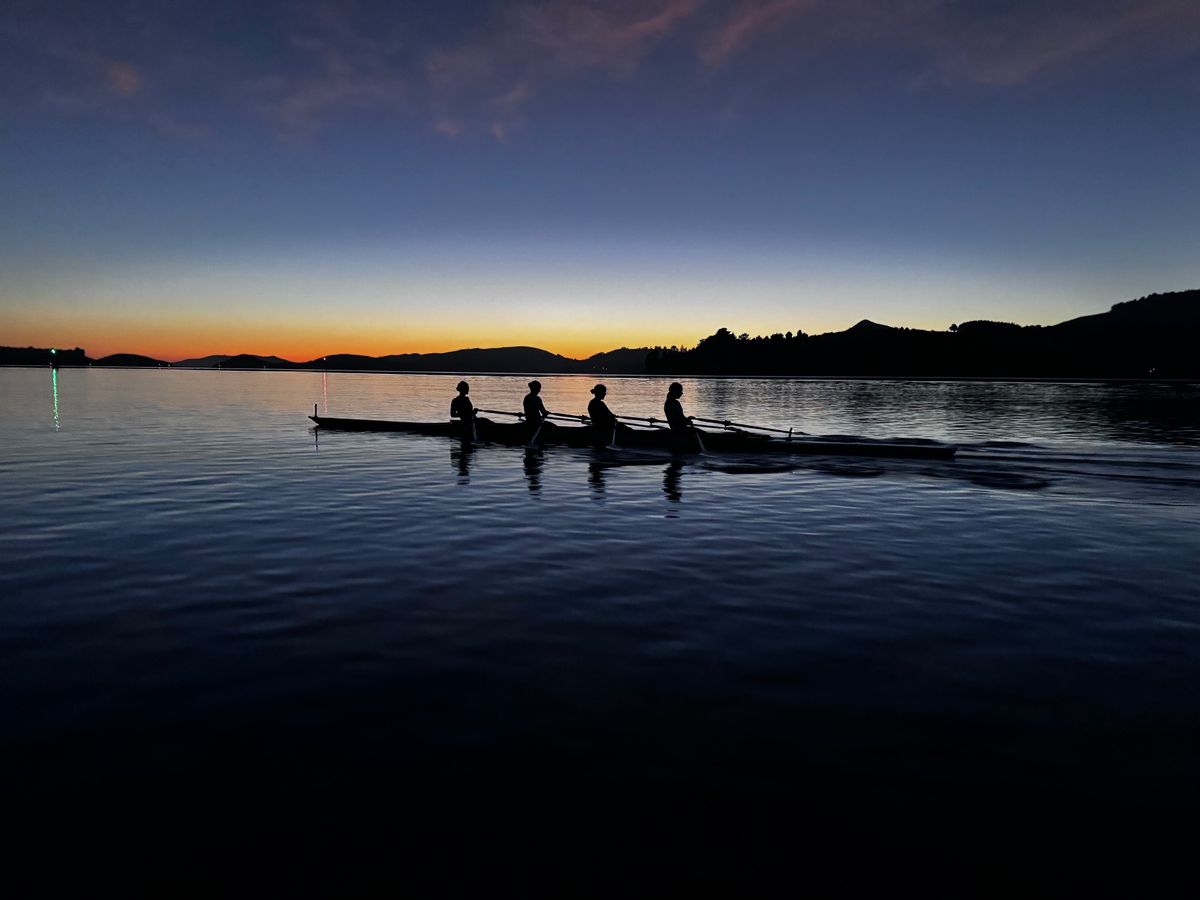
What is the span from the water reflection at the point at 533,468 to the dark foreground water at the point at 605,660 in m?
2.58

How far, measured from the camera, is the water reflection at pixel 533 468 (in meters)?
20.5

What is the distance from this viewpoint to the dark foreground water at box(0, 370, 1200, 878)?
533cm

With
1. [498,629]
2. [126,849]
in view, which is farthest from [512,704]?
[126,849]

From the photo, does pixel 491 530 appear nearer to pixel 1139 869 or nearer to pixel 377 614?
pixel 377 614

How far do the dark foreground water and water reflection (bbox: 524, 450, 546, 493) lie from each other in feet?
8.47

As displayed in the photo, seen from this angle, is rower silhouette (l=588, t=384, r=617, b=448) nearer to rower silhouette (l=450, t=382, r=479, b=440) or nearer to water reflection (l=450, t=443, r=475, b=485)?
water reflection (l=450, t=443, r=475, b=485)

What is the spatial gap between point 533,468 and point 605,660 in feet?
54.4

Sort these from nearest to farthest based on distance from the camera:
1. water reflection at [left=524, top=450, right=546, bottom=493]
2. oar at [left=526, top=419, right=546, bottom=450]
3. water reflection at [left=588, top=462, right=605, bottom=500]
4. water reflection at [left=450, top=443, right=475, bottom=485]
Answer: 1. water reflection at [left=588, top=462, right=605, bottom=500]
2. water reflection at [left=524, top=450, right=546, bottom=493]
3. water reflection at [left=450, top=443, right=475, bottom=485]
4. oar at [left=526, top=419, right=546, bottom=450]

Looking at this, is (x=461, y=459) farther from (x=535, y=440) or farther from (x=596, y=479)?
(x=596, y=479)

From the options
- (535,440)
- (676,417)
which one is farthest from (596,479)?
(535,440)

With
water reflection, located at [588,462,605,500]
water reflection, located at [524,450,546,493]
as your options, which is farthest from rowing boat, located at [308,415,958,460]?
water reflection, located at [588,462,605,500]

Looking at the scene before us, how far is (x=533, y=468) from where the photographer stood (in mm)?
24109

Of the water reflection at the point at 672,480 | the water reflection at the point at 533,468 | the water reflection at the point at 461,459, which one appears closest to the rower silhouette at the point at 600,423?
the water reflection at the point at 533,468

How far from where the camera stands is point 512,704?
6.74 m
